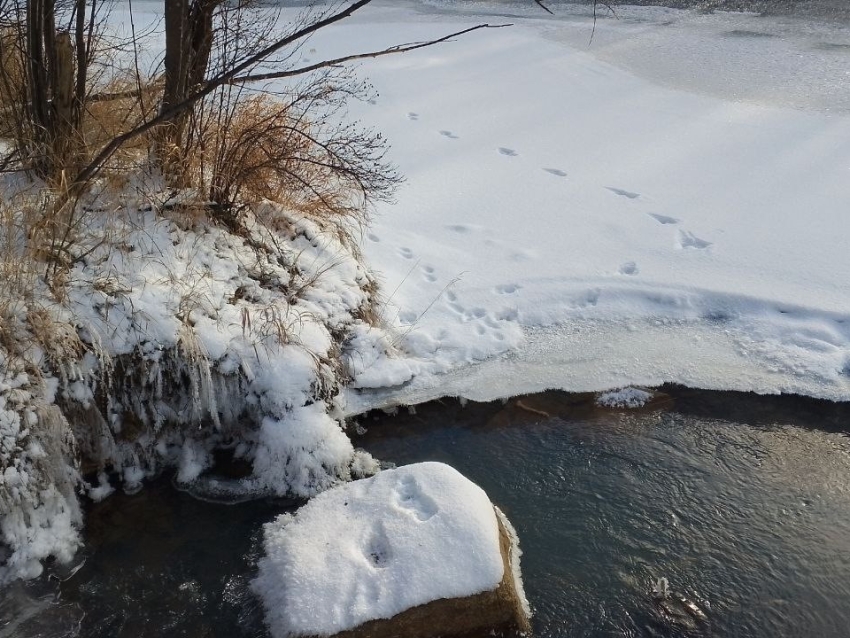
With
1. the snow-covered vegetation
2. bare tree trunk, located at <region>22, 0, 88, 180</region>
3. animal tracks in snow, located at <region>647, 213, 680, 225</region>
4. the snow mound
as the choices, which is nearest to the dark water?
the snow mound

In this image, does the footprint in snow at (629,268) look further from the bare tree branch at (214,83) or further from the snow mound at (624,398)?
the bare tree branch at (214,83)

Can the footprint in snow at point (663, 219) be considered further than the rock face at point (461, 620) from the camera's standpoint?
Yes

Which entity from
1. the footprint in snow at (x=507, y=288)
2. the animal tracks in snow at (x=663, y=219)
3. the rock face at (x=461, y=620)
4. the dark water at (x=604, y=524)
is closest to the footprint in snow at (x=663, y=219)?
the animal tracks in snow at (x=663, y=219)

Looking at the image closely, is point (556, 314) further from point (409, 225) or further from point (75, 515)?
point (75, 515)

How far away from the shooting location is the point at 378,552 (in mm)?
3158

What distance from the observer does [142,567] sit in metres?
3.29

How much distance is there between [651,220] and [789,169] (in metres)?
1.52

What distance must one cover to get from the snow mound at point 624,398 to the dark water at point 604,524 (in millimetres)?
61

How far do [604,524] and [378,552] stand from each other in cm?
103

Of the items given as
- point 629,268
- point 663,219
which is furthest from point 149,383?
point 663,219

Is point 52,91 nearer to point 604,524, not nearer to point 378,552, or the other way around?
point 378,552

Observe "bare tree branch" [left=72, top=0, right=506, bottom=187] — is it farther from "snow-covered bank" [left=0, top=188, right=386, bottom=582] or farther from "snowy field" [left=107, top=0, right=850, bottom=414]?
"snowy field" [left=107, top=0, right=850, bottom=414]

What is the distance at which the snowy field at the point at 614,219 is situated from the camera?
4512 millimetres

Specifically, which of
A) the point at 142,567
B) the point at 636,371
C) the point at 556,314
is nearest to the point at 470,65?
the point at 556,314
